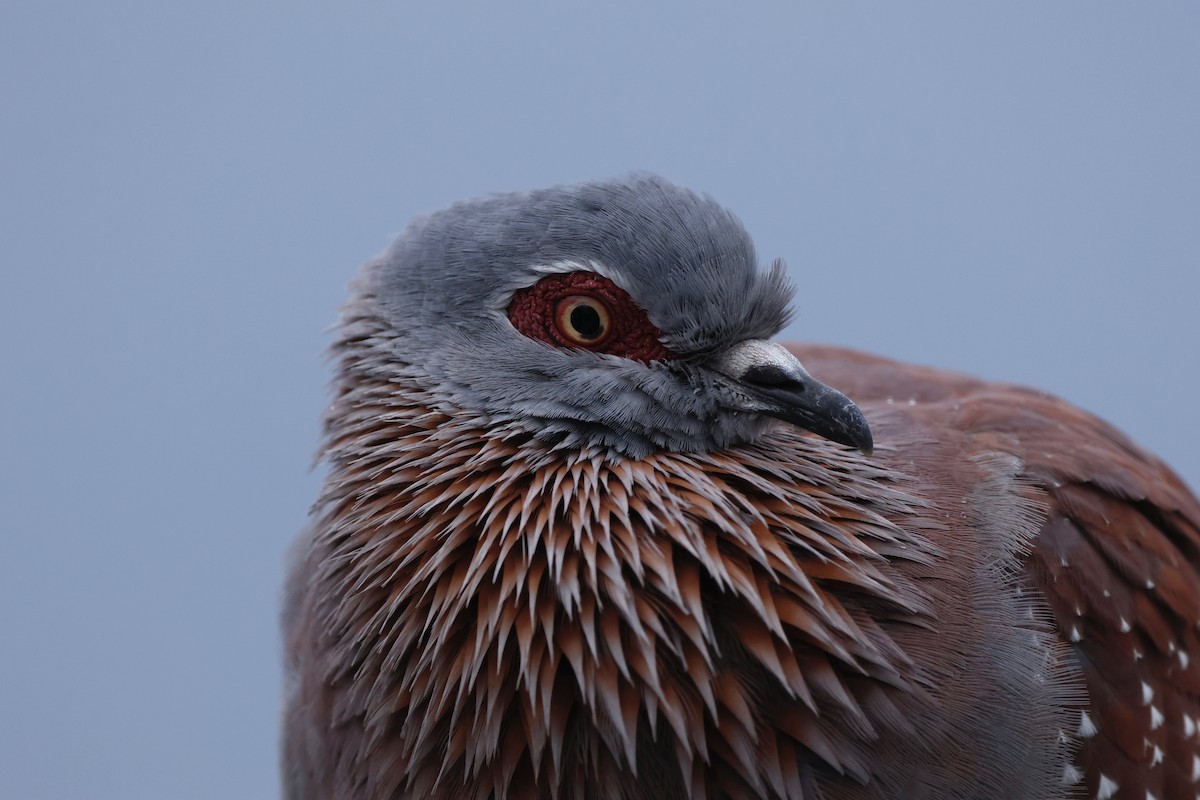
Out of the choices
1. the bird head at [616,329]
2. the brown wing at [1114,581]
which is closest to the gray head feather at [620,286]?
the bird head at [616,329]

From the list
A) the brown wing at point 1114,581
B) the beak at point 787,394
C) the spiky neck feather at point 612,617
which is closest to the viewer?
the spiky neck feather at point 612,617

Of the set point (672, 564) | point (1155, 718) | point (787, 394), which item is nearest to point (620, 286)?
point (787, 394)

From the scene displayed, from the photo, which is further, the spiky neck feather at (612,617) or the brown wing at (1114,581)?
the brown wing at (1114,581)

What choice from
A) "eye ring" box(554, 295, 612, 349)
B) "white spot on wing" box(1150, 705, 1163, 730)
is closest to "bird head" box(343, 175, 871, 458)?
"eye ring" box(554, 295, 612, 349)

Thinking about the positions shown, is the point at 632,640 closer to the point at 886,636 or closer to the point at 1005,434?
the point at 886,636

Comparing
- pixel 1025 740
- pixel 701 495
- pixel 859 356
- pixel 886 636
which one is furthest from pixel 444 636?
pixel 859 356

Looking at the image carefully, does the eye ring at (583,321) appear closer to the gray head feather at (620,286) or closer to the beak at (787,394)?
the gray head feather at (620,286)

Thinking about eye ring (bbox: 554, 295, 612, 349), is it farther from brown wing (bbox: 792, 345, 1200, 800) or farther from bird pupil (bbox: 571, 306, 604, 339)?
brown wing (bbox: 792, 345, 1200, 800)
